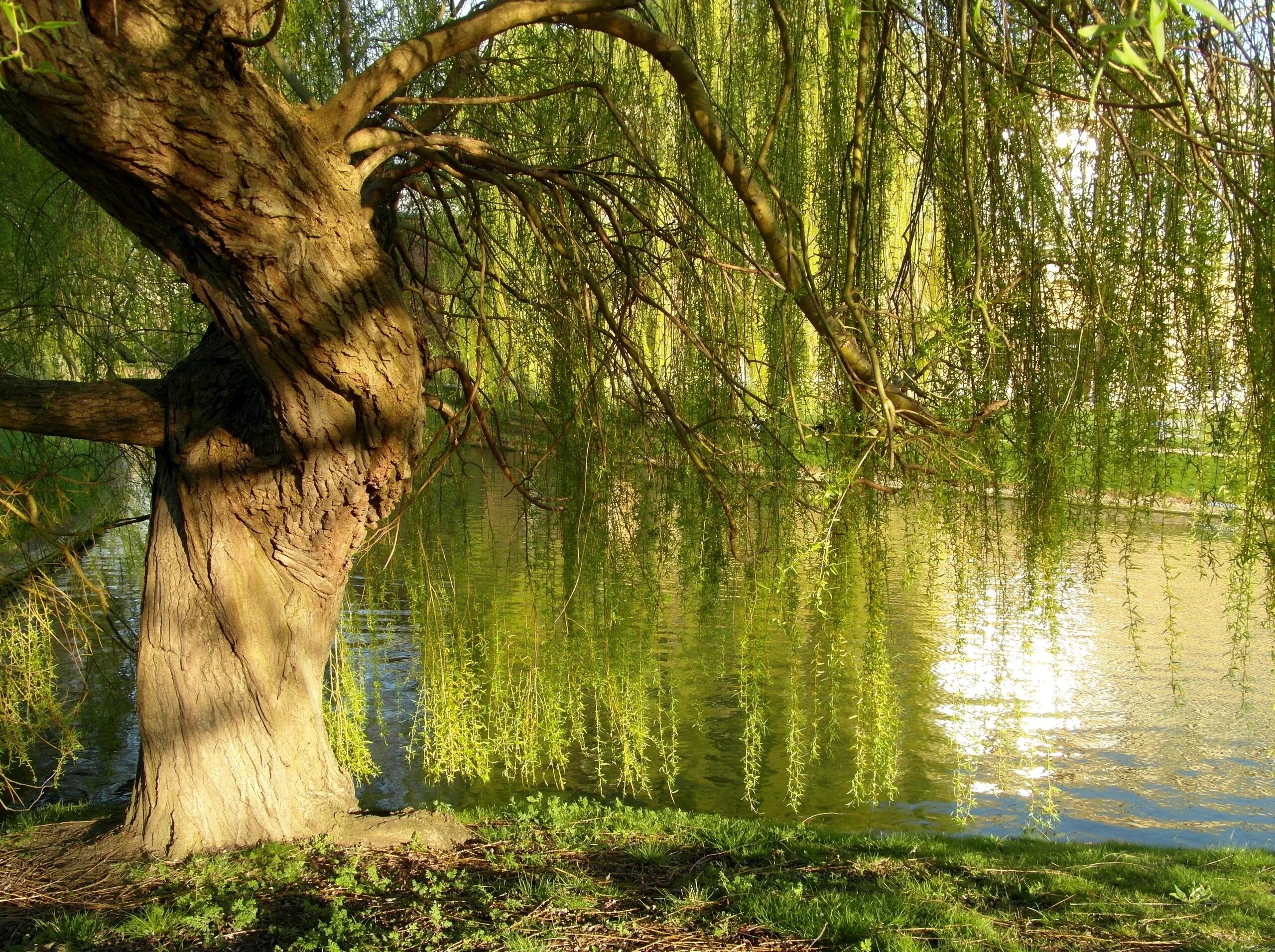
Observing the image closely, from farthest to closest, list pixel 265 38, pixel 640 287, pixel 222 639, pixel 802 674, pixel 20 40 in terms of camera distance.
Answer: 1. pixel 802 674
2. pixel 640 287
3. pixel 222 639
4. pixel 265 38
5. pixel 20 40

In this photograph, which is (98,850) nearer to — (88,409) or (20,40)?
(88,409)

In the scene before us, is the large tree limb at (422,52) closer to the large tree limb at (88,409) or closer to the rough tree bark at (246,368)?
the rough tree bark at (246,368)

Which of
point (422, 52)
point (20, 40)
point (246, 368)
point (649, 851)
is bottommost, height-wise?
point (649, 851)

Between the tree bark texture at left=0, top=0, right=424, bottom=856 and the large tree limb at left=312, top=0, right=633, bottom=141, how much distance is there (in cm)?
8

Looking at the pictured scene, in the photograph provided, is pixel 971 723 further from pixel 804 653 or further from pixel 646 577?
pixel 646 577

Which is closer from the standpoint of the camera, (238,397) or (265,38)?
(265,38)

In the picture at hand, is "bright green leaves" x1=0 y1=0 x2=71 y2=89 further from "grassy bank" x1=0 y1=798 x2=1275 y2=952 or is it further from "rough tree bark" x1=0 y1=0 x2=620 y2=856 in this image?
"grassy bank" x1=0 y1=798 x2=1275 y2=952

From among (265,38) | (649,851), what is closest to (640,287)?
(265,38)

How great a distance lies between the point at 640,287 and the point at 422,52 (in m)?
1.14

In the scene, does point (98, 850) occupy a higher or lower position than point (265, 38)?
lower

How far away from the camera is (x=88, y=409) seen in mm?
2871

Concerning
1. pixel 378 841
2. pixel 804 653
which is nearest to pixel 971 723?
pixel 804 653

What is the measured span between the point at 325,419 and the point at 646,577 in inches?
46.3

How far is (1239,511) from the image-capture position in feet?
8.52
